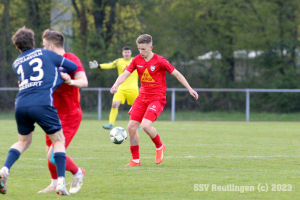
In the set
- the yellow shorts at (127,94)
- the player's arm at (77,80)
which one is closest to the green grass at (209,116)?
the yellow shorts at (127,94)

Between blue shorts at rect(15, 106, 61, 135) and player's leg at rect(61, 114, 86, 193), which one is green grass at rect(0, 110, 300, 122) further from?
blue shorts at rect(15, 106, 61, 135)

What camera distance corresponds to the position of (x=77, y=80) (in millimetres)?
4750

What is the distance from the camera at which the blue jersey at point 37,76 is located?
4527 millimetres

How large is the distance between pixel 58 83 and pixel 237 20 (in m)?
21.1

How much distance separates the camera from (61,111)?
16.7 ft

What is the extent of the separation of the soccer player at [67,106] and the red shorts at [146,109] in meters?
2.16

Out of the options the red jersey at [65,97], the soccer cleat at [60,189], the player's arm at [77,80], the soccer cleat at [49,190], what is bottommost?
the soccer cleat at [49,190]

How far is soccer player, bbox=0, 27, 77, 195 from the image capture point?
14.8 ft

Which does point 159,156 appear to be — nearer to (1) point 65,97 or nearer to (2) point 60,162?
(1) point 65,97

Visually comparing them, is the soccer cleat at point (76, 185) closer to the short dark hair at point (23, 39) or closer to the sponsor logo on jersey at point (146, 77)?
the short dark hair at point (23, 39)

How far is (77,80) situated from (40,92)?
41 centimetres

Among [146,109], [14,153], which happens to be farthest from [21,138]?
[146,109]

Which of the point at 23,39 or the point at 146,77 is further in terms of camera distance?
the point at 146,77

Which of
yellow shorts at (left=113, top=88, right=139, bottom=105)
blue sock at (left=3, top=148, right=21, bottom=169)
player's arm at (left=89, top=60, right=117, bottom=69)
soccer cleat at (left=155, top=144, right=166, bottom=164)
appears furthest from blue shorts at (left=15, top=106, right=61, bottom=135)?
yellow shorts at (left=113, top=88, right=139, bottom=105)
